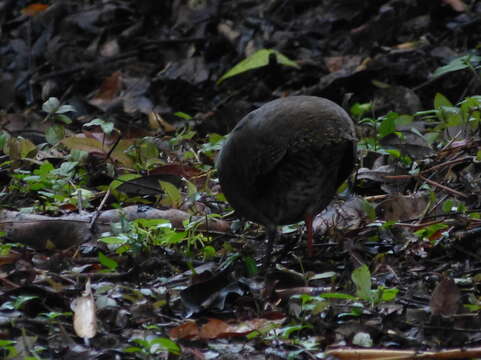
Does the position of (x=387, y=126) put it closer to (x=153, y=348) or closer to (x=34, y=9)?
(x=153, y=348)

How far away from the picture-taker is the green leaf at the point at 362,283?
3230mm

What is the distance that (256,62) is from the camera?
6.56 m

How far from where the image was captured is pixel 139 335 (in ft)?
10.6

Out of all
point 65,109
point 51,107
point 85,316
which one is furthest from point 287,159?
point 51,107

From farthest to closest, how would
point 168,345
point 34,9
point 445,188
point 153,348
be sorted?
point 34,9, point 445,188, point 153,348, point 168,345

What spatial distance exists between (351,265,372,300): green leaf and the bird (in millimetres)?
499

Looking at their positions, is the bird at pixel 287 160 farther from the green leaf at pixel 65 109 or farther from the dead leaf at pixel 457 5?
the dead leaf at pixel 457 5

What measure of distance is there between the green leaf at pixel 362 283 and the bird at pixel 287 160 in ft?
1.64

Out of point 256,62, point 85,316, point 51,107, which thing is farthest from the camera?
point 256,62

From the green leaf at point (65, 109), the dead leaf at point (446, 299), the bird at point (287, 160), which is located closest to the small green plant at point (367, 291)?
the dead leaf at point (446, 299)

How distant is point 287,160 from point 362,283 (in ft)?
1.92

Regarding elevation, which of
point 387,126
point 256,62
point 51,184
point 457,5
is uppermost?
point 457,5

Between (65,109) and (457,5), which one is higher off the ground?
(457,5)

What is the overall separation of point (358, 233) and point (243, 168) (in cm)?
76
